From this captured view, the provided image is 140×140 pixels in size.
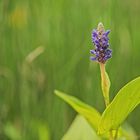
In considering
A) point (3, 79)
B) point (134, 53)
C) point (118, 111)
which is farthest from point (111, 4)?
point (118, 111)

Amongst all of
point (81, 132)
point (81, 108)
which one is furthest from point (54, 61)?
point (81, 108)

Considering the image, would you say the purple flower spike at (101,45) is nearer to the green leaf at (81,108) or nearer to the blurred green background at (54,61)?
the green leaf at (81,108)

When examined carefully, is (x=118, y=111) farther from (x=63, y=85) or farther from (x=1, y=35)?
(x=1, y=35)

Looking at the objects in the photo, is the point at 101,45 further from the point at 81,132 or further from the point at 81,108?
the point at 81,132

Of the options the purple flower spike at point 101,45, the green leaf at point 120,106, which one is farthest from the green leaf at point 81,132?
the purple flower spike at point 101,45

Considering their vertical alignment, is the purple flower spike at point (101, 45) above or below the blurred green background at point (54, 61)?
above

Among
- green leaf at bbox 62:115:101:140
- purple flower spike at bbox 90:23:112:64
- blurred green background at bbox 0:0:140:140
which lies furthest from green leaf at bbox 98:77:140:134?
blurred green background at bbox 0:0:140:140

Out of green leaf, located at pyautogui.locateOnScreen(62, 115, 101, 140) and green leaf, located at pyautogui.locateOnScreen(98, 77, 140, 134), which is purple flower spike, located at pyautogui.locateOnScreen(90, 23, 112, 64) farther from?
green leaf, located at pyautogui.locateOnScreen(62, 115, 101, 140)
